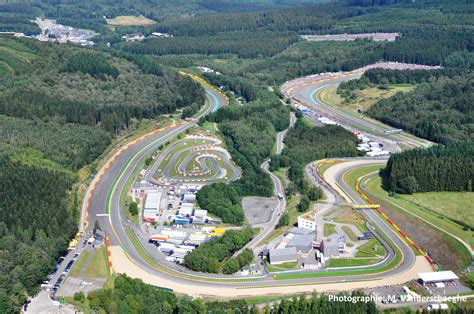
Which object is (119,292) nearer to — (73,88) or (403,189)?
(403,189)

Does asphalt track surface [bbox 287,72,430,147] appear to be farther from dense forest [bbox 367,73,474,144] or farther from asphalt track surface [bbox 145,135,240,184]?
asphalt track surface [bbox 145,135,240,184]

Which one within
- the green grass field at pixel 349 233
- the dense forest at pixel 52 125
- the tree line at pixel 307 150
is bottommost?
the green grass field at pixel 349 233

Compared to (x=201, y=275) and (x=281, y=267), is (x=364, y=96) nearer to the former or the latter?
(x=281, y=267)

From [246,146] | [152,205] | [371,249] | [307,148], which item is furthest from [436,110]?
[152,205]

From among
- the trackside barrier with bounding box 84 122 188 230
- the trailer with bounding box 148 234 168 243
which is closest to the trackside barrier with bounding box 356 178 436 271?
the trailer with bounding box 148 234 168 243

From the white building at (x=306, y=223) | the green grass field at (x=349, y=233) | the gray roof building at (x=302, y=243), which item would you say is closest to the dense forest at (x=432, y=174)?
the green grass field at (x=349, y=233)

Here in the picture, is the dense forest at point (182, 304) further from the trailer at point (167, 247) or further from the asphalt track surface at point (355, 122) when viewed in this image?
the asphalt track surface at point (355, 122)

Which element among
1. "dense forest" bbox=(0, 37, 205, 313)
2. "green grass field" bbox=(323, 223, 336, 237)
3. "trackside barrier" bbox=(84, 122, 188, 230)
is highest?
"dense forest" bbox=(0, 37, 205, 313)
